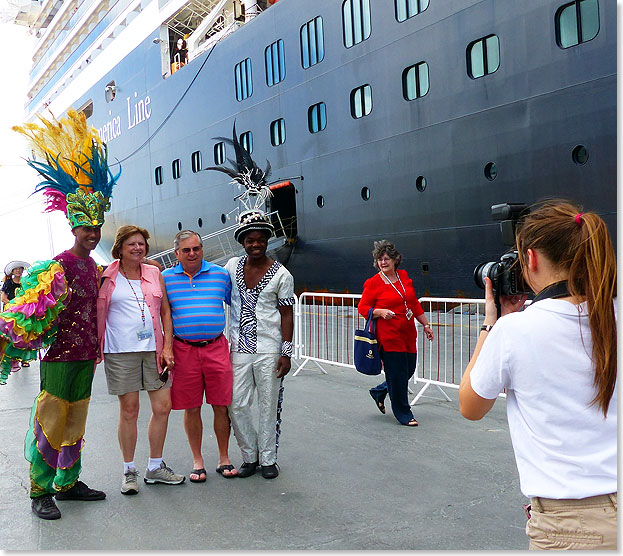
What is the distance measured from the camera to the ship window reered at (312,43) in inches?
521

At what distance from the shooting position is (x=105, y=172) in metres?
3.80

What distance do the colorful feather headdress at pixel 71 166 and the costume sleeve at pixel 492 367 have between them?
8.68 ft

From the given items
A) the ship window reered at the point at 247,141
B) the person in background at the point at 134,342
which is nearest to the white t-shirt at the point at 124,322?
the person in background at the point at 134,342

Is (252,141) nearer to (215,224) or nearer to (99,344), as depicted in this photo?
(215,224)

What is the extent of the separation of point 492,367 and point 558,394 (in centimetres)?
16

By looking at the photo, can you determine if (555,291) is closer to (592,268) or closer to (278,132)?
(592,268)

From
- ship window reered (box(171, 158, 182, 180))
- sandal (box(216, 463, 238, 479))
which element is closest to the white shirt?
sandal (box(216, 463, 238, 479))

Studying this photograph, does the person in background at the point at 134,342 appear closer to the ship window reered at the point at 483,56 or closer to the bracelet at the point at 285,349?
the bracelet at the point at 285,349

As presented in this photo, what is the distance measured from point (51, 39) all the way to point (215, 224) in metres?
23.8

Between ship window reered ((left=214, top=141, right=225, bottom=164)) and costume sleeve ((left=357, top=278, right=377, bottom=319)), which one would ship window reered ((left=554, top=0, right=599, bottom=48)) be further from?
ship window reered ((left=214, top=141, right=225, bottom=164))

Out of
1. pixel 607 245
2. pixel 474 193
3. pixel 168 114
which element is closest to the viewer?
pixel 607 245

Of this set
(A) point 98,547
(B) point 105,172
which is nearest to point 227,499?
(A) point 98,547

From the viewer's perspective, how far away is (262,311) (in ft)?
13.0

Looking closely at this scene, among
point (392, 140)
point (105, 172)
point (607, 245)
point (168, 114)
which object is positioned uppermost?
point (168, 114)
